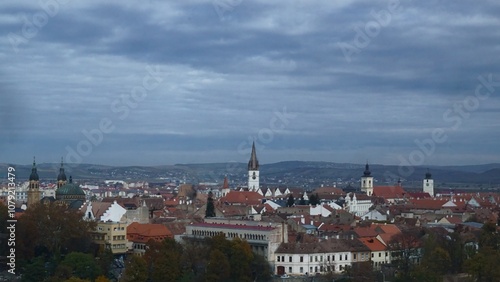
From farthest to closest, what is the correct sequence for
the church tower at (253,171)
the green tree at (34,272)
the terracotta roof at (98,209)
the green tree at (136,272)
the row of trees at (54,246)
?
the church tower at (253,171), the terracotta roof at (98,209), the row of trees at (54,246), the green tree at (34,272), the green tree at (136,272)

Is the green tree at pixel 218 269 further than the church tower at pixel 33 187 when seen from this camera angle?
No

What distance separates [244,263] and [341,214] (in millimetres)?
23701

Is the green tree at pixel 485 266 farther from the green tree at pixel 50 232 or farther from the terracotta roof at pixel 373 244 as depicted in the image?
the green tree at pixel 50 232

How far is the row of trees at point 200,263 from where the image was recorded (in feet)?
129

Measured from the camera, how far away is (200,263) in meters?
41.8

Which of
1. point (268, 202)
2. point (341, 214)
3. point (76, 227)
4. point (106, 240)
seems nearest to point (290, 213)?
point (341, 214)

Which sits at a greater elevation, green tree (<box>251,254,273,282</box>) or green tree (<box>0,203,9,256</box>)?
green tree (<box>0,203,9,256</box>)

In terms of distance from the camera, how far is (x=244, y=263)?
41.6m

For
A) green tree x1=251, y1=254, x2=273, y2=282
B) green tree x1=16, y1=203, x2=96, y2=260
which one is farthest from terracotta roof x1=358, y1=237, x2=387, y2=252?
green tree x1=16, y1=203, x2=96, y2=260

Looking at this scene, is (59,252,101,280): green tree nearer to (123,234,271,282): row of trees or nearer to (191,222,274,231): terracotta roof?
(123,234,271,282): row of trees

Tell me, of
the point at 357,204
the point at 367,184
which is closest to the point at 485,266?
the point at 357,204

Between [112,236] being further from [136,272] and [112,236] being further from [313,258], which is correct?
[313,258]

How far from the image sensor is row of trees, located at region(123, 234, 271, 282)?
39.4 metres

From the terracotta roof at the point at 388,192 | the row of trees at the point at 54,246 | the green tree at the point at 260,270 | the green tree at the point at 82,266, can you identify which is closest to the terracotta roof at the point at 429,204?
the terracotta roof at the point at 388,192
